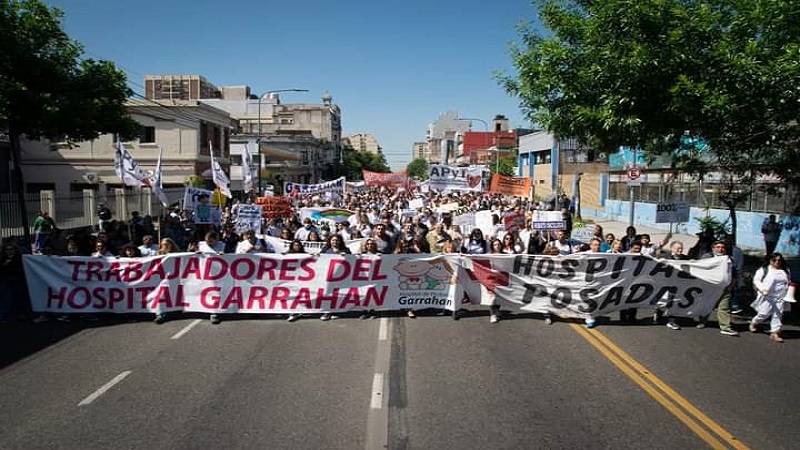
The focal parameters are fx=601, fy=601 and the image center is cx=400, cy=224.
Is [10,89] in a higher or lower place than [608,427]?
higher

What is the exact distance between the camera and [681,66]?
9.48m

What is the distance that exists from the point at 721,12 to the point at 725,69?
1684 millimetres

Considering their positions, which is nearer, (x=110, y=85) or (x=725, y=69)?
(x=725, y=69)

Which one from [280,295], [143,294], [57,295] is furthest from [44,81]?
[280,295]

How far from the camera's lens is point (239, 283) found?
1013 centimetres

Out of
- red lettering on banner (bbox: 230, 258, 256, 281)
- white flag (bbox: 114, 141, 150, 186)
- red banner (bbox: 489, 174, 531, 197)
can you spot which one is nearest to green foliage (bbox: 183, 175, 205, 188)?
red banner (bbox: 489, 174, 531, 197)

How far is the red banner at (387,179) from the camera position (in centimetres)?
3092

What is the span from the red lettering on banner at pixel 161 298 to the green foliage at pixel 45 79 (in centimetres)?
555

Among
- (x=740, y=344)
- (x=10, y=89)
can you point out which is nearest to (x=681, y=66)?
(x=740, y=344)

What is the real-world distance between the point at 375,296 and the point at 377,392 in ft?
12.9

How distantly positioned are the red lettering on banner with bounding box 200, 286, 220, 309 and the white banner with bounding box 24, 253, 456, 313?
0.02 metres

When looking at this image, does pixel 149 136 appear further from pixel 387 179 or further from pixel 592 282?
pixel 592 282

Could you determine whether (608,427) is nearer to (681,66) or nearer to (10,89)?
(681,66)

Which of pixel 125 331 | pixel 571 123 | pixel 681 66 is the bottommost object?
pixel 125 331
